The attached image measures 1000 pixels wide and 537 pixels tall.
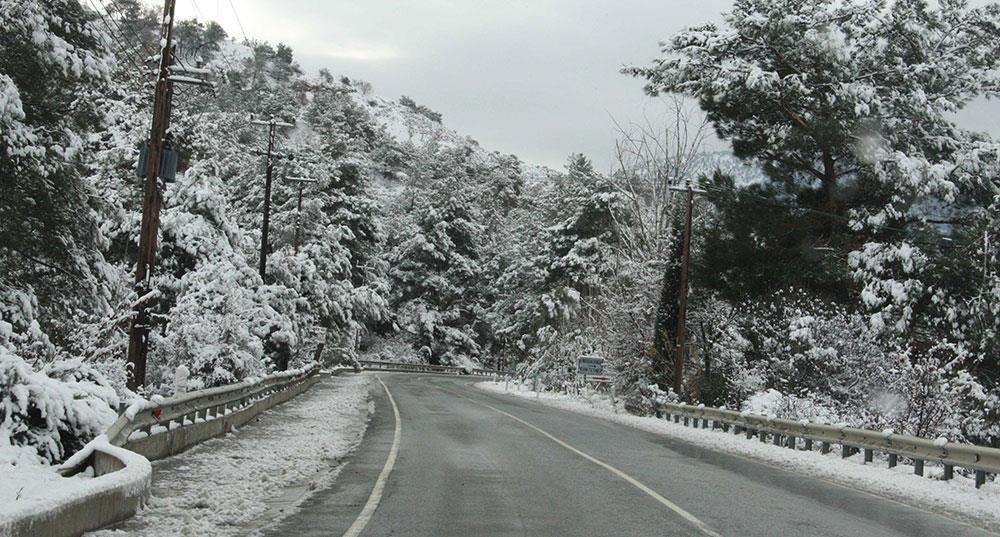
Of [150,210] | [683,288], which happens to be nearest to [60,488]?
[150,210]

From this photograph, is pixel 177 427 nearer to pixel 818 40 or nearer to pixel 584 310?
pixel 818 40

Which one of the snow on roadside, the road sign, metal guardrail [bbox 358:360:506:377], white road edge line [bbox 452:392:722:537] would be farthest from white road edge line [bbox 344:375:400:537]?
metal guardrail [bbox 358:360:506:377]

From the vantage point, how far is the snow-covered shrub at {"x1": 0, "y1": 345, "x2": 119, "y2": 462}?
1042 cm

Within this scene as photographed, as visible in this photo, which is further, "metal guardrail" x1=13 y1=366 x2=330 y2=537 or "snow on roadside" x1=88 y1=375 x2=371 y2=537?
"snow on roadside" x1=88 y1=375 x2=371 y2=537

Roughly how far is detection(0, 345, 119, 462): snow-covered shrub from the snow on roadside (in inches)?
42.2

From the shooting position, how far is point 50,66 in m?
19.2

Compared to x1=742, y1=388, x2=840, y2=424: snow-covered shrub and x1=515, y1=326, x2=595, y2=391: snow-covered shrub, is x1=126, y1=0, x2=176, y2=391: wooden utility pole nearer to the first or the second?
x1=742, y1=388, x2=840, y2=424: snow-covered shrub

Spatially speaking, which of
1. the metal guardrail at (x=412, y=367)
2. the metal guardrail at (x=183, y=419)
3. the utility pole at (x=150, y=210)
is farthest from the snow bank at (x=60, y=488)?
the metal guardrail at (x=412, y=367)

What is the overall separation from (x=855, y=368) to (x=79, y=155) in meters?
20.9

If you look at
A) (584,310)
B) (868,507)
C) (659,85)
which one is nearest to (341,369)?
(584,310)

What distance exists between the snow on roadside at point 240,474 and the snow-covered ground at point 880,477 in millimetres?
8297

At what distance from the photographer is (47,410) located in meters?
10.7

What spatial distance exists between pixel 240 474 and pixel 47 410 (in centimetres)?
267

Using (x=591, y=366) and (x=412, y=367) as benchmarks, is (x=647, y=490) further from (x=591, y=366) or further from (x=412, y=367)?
(x=412, y=367)
